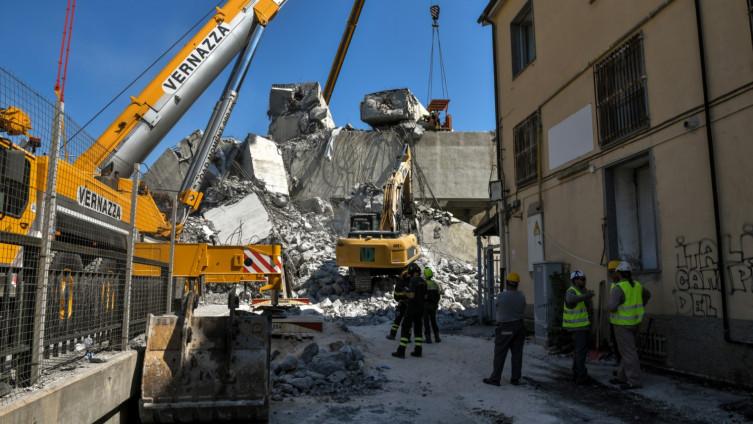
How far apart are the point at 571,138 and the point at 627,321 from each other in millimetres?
4414

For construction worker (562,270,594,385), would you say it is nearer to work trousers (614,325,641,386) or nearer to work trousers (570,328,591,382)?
work trousers (570,328,591,382)

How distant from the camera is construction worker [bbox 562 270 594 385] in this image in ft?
23.3

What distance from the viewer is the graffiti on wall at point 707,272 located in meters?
6.16

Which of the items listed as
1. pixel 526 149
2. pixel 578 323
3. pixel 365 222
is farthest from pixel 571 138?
pixel 365 222

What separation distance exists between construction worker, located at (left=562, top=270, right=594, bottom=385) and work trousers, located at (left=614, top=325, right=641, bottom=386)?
17.1 inches

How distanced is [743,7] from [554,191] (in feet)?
16.9

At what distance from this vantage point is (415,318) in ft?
31.5

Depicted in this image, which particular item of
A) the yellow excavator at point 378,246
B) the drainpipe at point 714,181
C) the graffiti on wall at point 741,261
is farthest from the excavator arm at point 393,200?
the graffiti on wall at point 741,261

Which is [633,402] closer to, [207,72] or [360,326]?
[360,326]

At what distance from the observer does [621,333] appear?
691 centimetres

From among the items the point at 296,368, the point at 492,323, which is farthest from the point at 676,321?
the point at 492,323

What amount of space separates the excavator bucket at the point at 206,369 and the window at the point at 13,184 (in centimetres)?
156

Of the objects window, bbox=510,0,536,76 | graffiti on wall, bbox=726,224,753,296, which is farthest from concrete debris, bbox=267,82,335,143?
graffiti on wall, bbox=726,224,753,296

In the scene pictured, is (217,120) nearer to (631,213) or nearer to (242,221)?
(242,221)
